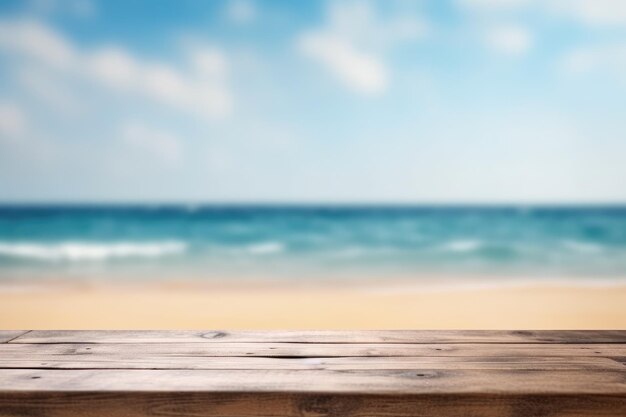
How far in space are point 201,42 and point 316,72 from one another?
4.16m

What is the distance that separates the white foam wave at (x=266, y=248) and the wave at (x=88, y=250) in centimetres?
150

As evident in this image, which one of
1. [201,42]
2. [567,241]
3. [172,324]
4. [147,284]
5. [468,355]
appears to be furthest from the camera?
[201,42]

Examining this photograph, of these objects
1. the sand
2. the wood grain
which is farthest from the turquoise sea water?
the wood grain

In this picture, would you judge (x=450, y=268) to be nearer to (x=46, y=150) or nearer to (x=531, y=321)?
(x=531, y=321)

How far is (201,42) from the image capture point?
19312 millimetres

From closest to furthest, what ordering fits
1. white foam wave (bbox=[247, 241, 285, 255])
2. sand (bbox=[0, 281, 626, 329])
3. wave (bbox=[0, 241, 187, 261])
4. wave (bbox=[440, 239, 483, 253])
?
sand (bbox=[0, 281, 626, 329])
wave (bbox=[0, 241, 187, 261])
wave (bbox=[440, 239, 483, 253])
white foam wave (bbox=[247, 241, 285, 255])

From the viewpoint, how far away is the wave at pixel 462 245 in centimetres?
1165

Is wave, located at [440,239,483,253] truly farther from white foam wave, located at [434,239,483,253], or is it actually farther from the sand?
Answer: the sand

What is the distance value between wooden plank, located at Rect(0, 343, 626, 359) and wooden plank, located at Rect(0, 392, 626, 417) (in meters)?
0.23

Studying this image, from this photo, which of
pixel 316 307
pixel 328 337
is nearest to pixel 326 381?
pixel 328 337

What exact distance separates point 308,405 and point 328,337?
0.39 metres

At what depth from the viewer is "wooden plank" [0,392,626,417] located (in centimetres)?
98

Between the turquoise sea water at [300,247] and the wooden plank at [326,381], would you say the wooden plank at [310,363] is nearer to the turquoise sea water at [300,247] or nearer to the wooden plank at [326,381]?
the wooden plank at [326,381]

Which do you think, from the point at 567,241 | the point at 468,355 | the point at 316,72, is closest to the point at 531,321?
the point at 468,355
